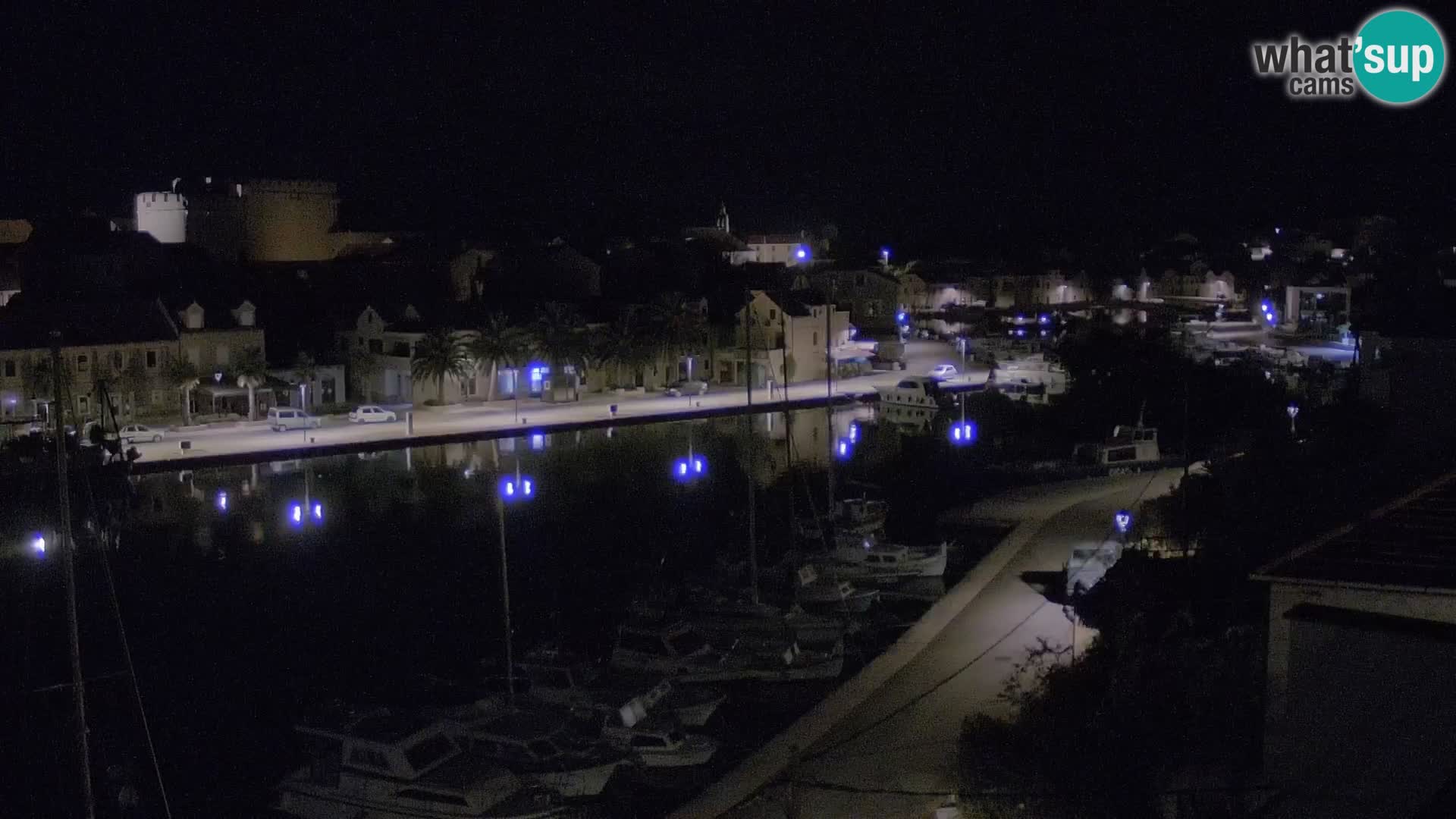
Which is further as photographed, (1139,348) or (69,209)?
(69,209)

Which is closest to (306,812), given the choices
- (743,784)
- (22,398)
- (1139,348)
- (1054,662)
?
(743,784)

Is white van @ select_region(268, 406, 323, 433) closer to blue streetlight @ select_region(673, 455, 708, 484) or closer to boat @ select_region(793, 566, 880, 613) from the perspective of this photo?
blue streetlight @ select_region(673, 455, 708, 484)

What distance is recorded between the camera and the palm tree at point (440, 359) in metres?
22.5

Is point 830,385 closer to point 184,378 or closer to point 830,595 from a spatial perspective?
point 184,378

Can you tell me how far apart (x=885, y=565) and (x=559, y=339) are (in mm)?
12872

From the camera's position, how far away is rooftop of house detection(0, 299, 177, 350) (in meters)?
20.1

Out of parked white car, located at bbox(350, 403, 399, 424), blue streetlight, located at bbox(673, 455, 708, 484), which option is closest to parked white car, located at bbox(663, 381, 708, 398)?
parked white car, located at bbox(350, 403, 399, 424)

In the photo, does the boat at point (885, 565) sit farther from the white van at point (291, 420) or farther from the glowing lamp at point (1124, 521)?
the white van at point (291, 420)

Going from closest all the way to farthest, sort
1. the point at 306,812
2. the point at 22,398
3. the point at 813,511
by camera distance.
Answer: the point at 306,812 → the point at 813,511 → the point at 22,398

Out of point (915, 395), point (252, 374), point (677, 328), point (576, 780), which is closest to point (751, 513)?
point (576, 780)

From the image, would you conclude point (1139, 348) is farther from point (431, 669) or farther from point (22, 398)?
point (22, 398)

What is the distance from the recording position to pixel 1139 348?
2197 centimetres

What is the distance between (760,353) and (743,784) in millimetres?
18934

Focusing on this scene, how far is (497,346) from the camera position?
23.2 m
